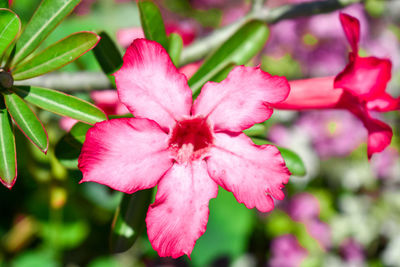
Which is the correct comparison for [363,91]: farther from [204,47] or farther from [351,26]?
[204,47]

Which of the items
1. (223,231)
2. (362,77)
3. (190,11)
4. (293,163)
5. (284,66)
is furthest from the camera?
(190,11)

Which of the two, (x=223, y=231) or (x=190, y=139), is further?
(x=223, y=231)

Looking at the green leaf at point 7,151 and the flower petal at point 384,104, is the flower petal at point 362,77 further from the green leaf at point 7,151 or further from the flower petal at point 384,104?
the green leaf at point 7,151

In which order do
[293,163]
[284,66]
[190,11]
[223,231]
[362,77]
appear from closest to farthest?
[362,77] < [293,163] < [223,231] < [284,66] < [190,11]

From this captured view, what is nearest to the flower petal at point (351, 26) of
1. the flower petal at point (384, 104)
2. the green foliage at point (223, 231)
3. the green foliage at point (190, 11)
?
the flower petal at point (384, 104)

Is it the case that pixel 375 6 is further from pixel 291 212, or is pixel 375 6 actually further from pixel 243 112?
pixel 243 112

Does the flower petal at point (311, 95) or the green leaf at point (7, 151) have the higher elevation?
the green leaf at point (7, 151)

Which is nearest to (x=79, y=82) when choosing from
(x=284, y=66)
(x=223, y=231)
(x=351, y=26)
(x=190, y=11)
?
(x=351, y=26)
